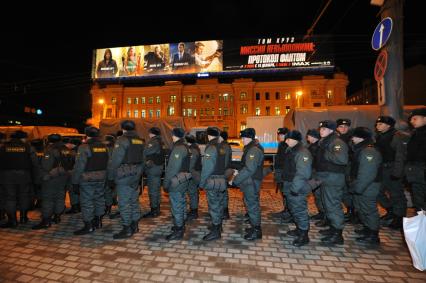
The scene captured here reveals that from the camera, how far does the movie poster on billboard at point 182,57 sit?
2359 cm

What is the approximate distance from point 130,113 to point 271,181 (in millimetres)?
51897

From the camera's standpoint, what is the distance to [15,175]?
541 centimetres

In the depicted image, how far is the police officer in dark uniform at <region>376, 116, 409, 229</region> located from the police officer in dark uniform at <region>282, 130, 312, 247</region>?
209cm

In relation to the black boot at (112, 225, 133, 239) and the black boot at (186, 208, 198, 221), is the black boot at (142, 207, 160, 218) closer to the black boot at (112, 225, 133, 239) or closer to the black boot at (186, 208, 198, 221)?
the black boot at (186, 208, 198, 221)

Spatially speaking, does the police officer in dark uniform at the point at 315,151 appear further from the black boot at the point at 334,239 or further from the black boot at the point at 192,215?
the black boot at the point at 192,215

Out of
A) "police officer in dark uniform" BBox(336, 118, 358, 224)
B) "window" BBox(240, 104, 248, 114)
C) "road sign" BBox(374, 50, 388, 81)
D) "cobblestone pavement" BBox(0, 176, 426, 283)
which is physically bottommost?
"cobblestone pavement" BBox(0, 176, 426, 283)

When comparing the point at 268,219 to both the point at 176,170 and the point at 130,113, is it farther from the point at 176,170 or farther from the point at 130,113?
the point at 130,113

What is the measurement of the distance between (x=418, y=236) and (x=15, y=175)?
7634 millimetres

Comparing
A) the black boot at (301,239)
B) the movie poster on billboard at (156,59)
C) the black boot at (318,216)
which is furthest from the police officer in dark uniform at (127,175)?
the movie poster on billboard at (156,59)

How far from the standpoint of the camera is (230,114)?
52.5m

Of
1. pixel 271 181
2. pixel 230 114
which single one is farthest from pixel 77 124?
pixel 271 181

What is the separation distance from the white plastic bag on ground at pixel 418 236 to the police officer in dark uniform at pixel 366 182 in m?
1.12

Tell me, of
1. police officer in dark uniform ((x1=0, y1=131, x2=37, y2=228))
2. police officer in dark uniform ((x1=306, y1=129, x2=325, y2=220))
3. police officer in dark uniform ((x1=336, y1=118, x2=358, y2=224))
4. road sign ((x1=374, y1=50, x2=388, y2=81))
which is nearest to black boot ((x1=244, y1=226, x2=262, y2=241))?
police officer in dark uniform ((x1=306, y1=129, x2=325, y2=220))

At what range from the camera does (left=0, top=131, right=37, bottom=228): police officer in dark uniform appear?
17.6ft
